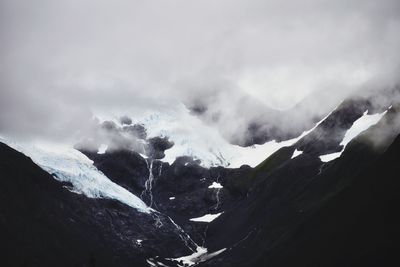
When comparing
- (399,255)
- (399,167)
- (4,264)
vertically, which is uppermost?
(4,264)

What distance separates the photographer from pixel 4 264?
647ft

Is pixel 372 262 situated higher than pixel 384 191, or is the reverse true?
pixel 384 191

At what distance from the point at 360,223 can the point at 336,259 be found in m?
13.7

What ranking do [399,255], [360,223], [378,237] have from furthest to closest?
[360,223]
[378,237]
[399,255]

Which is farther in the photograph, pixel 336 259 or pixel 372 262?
pixel 336 259

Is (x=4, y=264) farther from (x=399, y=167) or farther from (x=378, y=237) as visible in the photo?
(x=399, y=167)

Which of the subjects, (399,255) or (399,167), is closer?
(399,255)

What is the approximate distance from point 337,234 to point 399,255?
1563 inches

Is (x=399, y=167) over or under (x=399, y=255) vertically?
over

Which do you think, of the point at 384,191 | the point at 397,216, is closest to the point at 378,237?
the point at 397,216

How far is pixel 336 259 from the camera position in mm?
184750

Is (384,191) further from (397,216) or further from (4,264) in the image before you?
(4,264)

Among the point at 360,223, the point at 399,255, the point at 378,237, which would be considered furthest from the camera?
the point at 360,223

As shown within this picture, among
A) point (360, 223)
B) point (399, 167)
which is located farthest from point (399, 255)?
point (399, 167)
